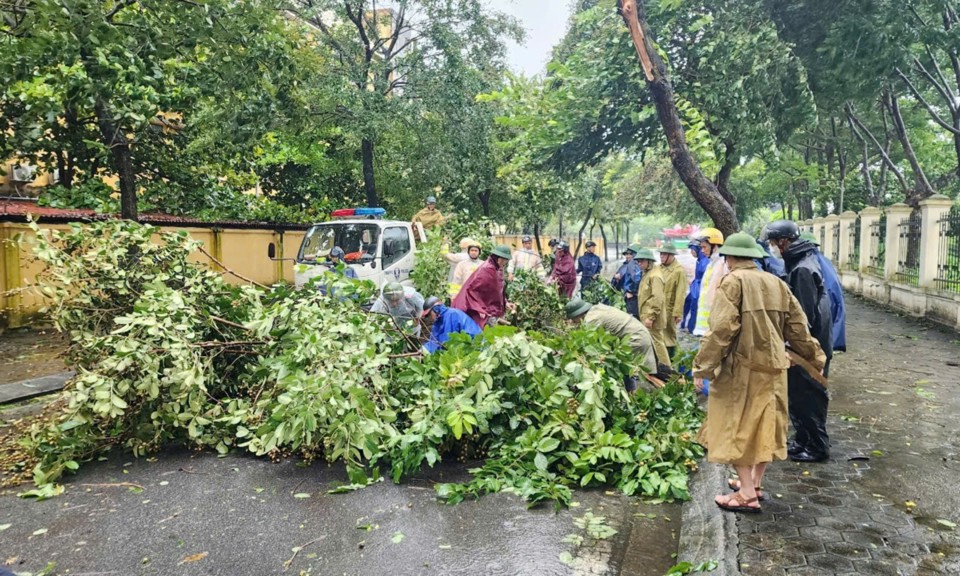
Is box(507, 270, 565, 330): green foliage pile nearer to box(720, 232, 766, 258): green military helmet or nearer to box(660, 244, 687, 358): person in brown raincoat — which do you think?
box(660, 244, 687, 358): person in brown raincoat

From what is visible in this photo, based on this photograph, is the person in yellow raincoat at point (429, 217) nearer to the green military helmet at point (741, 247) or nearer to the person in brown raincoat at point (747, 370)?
the green military helmet at point (741, 247)

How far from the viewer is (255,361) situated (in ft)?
18.7

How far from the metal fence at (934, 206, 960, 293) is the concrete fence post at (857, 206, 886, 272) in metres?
5.56

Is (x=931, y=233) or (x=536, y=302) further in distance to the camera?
(x=931, y=233)

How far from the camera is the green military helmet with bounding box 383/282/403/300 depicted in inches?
249

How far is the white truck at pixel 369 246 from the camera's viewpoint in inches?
450

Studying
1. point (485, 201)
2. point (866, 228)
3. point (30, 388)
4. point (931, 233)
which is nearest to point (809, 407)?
point (30, 388)

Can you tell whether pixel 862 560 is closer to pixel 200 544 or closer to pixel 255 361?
pixel 200 544

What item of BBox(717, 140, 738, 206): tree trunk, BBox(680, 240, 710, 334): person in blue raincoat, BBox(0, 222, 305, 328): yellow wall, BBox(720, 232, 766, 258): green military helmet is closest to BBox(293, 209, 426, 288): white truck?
BBox(0, 222, 305, 328): yellow wall

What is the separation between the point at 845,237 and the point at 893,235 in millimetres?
5749

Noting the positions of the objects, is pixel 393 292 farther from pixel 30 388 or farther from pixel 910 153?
pixel 910 153

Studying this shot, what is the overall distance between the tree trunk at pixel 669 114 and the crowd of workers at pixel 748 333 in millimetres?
2169

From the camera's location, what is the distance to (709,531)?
377cm

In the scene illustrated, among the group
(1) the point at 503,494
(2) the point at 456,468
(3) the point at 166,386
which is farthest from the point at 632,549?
(3) the point at 166,386
